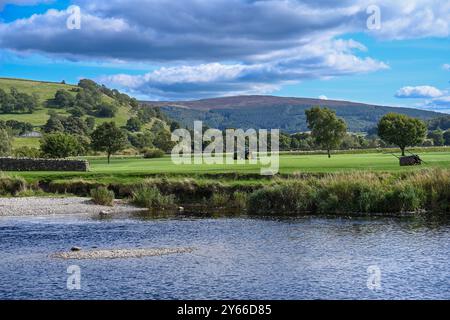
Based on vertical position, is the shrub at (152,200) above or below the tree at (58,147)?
below

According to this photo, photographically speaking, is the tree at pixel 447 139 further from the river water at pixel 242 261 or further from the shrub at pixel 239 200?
the river water at pixel 242 261

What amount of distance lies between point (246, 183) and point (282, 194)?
226 inches

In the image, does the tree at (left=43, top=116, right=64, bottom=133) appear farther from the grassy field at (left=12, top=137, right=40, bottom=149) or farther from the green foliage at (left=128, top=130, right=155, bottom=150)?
the green foliage at (left=128, top=130, right=155, bottom=150)

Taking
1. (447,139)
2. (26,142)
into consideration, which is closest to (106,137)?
(26,142)

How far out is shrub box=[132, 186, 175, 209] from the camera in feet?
168

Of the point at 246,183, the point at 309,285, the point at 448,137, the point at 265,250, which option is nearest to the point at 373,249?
the point at 265,250

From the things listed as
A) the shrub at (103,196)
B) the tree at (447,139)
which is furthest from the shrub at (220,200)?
the tree at (447,139)

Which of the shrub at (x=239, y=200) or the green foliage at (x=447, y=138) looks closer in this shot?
the shrub at (x=239, y=200)

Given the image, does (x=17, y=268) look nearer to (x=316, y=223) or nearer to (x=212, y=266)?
(x=212, y=266)

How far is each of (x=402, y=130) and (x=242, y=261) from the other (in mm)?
50954

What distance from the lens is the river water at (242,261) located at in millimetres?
23297

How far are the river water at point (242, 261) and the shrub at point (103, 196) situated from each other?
30.0 feet

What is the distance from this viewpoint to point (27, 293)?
75.8 ft
